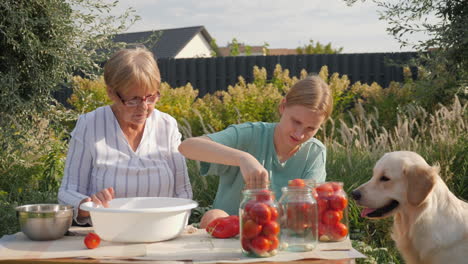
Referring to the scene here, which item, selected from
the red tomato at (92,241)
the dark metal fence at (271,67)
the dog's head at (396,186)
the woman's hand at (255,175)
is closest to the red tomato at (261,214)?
the woman's hand at (255,175)

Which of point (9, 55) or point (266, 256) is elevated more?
point (9, 55)

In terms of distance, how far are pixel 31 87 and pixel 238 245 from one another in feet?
15.1

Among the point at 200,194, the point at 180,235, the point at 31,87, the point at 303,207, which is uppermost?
the point at 31,87

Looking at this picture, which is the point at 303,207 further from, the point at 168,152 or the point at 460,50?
the point at 460,50

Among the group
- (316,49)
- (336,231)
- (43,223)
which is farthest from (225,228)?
(316,49)

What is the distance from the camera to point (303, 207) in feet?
7.30

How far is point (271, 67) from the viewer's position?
14648 millimetres

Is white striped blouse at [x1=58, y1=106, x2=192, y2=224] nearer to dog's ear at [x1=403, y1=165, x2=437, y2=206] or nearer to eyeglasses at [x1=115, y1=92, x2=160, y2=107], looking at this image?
eyeglasses at [x1=115, y1=92, x2=160, y2=107]

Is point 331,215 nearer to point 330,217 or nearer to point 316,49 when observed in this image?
point 330,217

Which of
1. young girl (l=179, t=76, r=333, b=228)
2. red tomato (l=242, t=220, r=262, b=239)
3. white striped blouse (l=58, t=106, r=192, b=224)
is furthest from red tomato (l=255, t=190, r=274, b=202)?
white striped blouse (l=58, t=106, r=192, b=224)

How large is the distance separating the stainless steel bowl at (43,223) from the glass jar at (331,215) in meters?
1.16

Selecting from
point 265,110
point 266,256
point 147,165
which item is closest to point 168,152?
point 147,165

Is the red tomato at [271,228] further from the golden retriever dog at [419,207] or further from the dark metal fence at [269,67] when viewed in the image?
the dark metal fence at [269,67]

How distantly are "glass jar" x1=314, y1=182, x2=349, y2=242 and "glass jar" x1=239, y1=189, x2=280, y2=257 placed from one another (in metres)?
0.33
